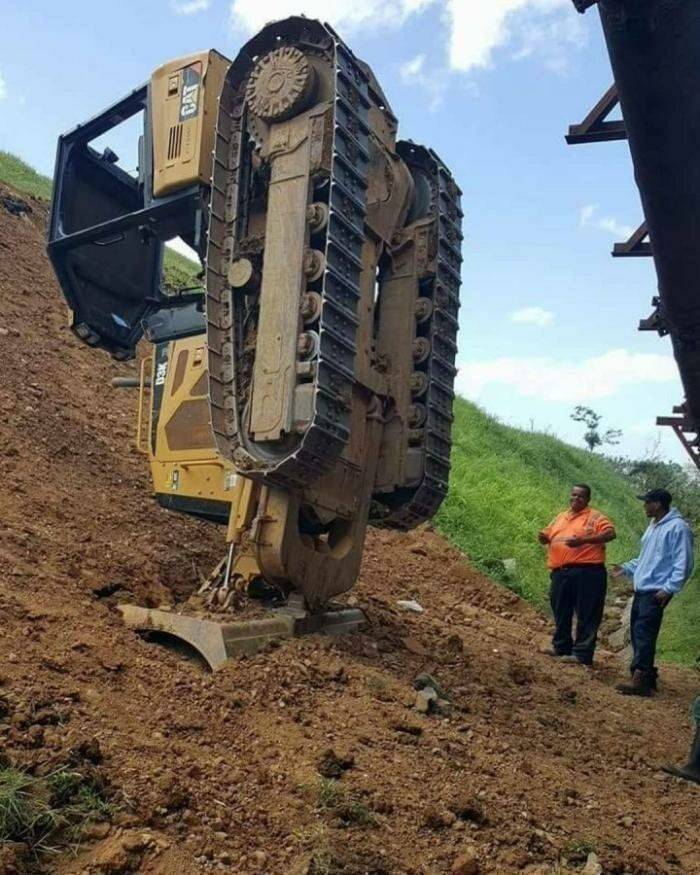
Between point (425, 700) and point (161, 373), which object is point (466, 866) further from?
point (161, 373)

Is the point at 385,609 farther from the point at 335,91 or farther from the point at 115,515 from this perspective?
the point at 335,91

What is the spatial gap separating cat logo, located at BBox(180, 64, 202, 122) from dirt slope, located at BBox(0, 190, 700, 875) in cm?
277

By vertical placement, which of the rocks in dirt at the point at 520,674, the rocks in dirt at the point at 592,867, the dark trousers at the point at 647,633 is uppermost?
the dark trousers at the point at 647,633

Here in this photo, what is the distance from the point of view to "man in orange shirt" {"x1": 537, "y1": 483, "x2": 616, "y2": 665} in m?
7.14

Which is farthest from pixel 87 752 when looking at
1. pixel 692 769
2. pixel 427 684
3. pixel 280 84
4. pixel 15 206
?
pixel 15 206

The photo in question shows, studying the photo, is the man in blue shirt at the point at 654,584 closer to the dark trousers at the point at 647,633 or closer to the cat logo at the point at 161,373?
the dark trousers at the point at 647,633

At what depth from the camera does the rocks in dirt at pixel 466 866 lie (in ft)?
9.82

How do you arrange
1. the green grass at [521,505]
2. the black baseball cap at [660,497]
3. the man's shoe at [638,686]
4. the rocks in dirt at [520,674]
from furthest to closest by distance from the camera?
the green grass at [521,505] < the black baseball cap at [660,497] < the man's shoe at [638,686] < the rocks in dirt at [520,674]

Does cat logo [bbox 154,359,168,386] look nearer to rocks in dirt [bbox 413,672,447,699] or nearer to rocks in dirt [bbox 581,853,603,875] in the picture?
rocks in dirt [bbox 413,672,447,699]

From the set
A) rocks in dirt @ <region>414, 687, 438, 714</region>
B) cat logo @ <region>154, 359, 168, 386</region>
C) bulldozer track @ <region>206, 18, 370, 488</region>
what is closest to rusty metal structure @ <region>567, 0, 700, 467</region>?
bulldozer track @ <region>206, 18, 370, 488</region>

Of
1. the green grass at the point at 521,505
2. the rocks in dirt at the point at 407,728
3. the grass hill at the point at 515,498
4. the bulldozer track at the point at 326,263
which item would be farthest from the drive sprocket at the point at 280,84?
the green grass at the point at 521,505

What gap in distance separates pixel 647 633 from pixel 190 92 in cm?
482

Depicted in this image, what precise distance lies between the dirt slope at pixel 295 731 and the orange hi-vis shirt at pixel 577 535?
79cm

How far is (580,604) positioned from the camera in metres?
7.16
